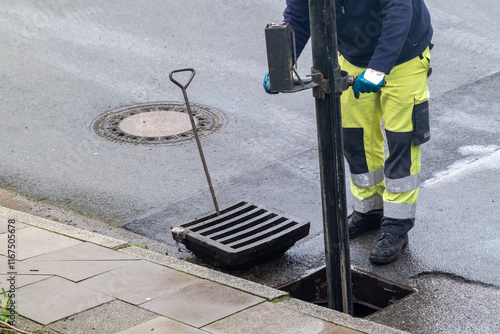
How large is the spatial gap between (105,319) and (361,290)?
1.55m

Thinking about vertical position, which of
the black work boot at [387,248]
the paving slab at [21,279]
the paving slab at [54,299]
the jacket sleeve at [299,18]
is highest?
the jacket sleeve at [299,18]

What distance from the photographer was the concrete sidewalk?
12.8 feet

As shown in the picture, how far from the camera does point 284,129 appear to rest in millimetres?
7117

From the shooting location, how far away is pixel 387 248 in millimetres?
4820

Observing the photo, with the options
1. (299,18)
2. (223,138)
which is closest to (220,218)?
(299,18)

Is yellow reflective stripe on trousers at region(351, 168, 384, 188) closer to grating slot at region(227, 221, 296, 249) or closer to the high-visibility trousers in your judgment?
the high-visibility trousers

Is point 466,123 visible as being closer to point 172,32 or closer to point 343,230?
point 343,230

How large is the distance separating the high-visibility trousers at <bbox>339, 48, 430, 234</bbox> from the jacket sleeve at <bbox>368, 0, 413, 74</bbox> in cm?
35

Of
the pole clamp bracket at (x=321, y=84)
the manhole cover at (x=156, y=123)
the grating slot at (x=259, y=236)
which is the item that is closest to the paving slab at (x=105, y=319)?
the grating slot at (x=259, y=236)

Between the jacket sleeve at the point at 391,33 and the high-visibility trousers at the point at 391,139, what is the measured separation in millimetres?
345

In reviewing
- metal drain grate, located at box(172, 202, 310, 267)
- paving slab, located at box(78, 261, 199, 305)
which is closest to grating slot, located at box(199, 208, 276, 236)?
metal drain grate, located at box(172, 202, 310, 267)

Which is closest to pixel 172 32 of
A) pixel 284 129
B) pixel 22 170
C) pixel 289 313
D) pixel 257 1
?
pixel 257 1

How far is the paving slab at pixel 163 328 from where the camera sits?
383 cm

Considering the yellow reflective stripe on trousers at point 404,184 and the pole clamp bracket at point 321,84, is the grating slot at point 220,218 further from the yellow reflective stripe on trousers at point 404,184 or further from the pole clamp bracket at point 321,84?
the pole clamp bracket at point 321,84
